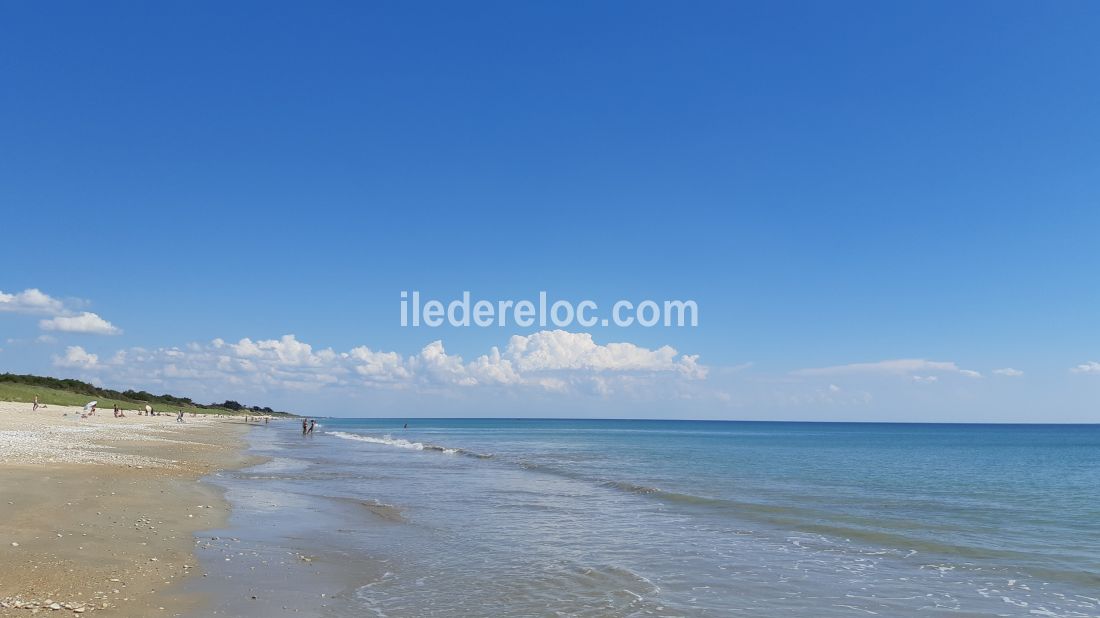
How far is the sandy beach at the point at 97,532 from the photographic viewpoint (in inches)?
386

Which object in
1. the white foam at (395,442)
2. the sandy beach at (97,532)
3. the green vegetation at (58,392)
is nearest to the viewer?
the sandy beach at (97,532)

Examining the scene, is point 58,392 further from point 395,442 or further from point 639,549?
point 639,549

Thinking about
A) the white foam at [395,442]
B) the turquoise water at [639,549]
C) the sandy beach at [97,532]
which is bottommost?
the white foam at [395,442]

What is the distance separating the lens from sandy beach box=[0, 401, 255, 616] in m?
9.80

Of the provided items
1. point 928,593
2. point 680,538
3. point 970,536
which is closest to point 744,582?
point 928,593

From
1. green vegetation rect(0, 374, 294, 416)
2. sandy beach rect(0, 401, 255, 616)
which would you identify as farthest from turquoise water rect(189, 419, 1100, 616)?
green vegetation rect(0, 374, 294, 416)

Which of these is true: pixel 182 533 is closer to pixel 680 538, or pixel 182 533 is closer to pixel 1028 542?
pixel 680 538

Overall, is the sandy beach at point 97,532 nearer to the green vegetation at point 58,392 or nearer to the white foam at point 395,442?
the white foam at point 395,442

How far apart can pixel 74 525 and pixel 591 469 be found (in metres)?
31.0

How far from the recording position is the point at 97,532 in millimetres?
14164

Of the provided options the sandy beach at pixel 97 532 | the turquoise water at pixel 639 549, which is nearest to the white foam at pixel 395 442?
the turquoise water at pixel 639 549

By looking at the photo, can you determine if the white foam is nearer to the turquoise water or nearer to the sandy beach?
the turquoise water

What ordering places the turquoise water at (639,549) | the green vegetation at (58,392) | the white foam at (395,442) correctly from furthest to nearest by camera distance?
the green vegetation at (58,392) < the white foam at (395,442) < the turquoise water at (639,549)

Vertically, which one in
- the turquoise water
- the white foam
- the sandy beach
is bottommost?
the white foam
